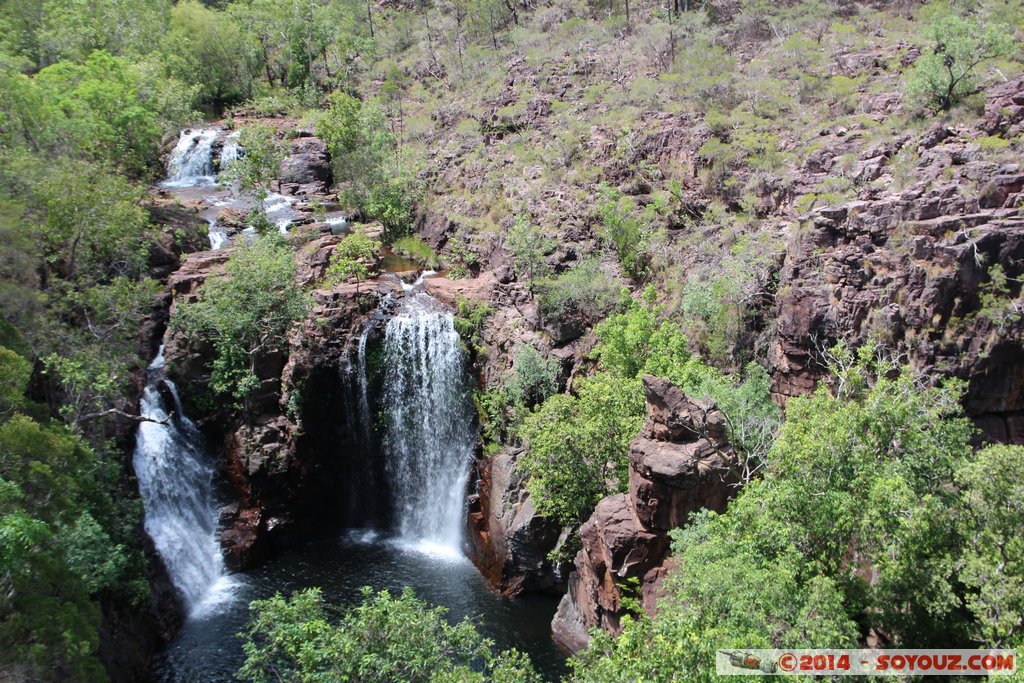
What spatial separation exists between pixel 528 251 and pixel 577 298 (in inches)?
152

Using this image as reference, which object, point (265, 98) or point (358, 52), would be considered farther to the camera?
point (358, 52)

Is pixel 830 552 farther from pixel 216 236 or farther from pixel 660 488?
pixel 216 236

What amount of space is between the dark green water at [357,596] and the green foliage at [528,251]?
44.2 feet

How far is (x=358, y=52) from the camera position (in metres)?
64.0

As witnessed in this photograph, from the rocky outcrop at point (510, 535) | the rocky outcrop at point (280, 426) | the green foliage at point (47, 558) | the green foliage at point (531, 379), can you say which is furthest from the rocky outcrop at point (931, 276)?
the green foliage at point (47, 558)

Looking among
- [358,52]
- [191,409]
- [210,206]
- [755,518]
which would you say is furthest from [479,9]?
[755,518]

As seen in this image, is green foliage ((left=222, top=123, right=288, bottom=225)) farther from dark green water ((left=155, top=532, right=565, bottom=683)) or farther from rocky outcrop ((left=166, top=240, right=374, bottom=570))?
dark green water ((left=155, top=532, right=565, bottom=683))

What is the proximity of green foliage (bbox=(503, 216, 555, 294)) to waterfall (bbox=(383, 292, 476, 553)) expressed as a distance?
171 inches

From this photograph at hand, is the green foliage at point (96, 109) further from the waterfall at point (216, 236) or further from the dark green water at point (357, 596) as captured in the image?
the dark green water at point (357, 596)

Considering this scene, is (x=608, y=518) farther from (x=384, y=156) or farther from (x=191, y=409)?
(x=384, y=156)

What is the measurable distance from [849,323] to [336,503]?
77.5 feet

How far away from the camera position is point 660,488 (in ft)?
64.7

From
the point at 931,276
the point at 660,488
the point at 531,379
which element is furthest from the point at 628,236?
the point at 660,488

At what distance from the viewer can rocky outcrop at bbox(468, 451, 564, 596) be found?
25.9 m
